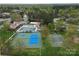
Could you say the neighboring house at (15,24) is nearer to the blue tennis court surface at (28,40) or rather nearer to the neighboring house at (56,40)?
the blue tennis court surface at (28,40)

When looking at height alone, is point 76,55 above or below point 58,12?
below

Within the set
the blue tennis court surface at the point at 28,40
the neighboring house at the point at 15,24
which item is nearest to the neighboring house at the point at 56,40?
the blue tennis court surface at the point at 28,40

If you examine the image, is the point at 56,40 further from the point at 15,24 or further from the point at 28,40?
the point at 15,24

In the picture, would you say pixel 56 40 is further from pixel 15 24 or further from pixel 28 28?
pixel 15 24

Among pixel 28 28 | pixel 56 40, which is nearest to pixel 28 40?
pixel 28 28

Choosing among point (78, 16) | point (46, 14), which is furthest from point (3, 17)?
point (78, 16)

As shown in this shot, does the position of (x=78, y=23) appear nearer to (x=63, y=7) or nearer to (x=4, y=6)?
(x=63, y=7)

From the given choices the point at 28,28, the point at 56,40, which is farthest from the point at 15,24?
the point at 56,40

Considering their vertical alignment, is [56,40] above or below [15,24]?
below
